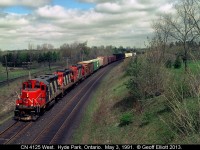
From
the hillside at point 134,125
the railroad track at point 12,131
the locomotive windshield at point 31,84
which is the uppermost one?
the locomotive windshield at point 31,84

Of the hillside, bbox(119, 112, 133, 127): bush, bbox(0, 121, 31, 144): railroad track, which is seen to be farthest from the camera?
bbox(119, 112, 133, 127): bush

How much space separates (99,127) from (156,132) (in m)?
7.61

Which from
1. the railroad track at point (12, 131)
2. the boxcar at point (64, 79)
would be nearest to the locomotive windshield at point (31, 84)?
the railroad track at point (12, 131)

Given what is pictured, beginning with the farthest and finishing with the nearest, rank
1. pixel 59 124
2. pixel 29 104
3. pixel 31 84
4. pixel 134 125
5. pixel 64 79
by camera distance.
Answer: pixel 64 79 < pixel 31 84 < pixel 29 104 < pixel 59 124 < pixel 134 125

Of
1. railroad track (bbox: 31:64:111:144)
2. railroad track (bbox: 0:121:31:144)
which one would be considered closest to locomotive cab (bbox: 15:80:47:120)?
railroad track (bbox: 0:121:31:144)

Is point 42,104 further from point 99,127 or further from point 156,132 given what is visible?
point 156,132

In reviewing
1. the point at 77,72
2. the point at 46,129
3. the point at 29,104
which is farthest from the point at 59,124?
the point at 77,72

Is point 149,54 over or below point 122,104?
over

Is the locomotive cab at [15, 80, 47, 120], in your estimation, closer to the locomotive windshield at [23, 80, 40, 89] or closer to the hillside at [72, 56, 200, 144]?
the locomotive windshield at [23, 80, 40, 89]

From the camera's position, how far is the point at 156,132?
1927 centimetres

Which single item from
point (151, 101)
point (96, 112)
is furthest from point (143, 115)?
point (96, 112)

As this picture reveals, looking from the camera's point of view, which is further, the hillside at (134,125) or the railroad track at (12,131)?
the railroad track at (12,131)

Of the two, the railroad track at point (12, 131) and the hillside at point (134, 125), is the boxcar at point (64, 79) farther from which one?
the railroad track at point (12, 131)

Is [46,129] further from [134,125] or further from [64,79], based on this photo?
[64,79]
